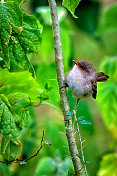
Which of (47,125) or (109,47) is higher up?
(109,47)

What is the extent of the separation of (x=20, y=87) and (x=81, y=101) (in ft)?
3.39

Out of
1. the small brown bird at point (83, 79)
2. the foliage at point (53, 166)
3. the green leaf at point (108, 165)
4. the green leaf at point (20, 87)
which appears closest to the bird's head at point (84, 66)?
the small brown bird at point (83, 79)

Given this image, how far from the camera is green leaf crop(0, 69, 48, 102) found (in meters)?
0.91

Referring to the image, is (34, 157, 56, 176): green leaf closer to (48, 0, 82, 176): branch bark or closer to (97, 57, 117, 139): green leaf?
(97, 57, 117, 139): green leaf

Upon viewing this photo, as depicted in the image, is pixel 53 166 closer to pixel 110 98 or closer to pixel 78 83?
pixel 110 98

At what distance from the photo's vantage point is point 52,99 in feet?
3.66

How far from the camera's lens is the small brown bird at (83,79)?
3.67 ft

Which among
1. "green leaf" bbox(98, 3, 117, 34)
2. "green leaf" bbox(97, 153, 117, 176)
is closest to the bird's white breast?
"green leaf" bbox(97, 153, 117, 176)

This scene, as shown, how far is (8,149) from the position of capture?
91 cm

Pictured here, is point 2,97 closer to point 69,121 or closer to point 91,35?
point 69,121

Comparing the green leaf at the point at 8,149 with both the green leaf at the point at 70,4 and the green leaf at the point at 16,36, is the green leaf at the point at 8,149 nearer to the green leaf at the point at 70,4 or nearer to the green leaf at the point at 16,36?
the green leaf at the point at 16,36

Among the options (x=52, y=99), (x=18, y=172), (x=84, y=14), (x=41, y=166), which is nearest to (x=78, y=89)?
(x=52, y=99)

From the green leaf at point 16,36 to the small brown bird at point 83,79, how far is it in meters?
0.19

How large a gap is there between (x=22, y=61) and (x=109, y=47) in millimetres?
1852
